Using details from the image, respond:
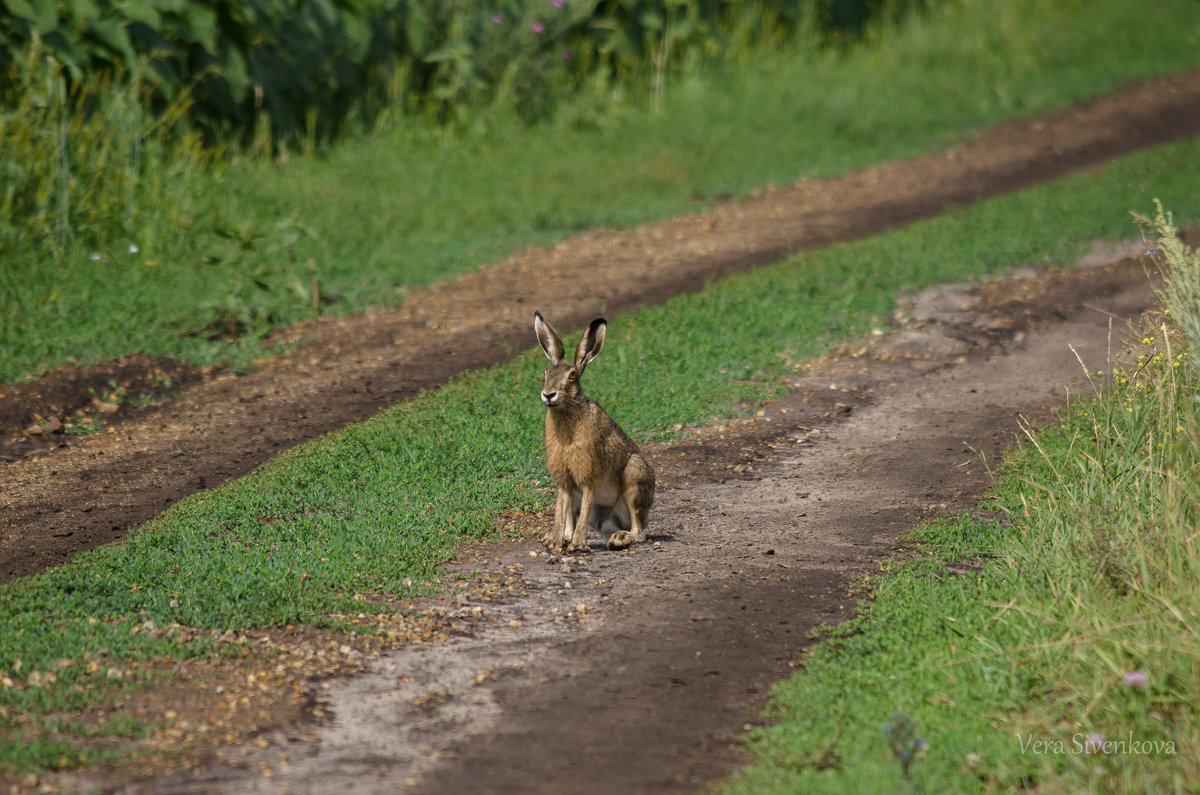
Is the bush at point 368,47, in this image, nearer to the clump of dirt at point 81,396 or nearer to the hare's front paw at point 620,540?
the clump of dirt at point 81,396

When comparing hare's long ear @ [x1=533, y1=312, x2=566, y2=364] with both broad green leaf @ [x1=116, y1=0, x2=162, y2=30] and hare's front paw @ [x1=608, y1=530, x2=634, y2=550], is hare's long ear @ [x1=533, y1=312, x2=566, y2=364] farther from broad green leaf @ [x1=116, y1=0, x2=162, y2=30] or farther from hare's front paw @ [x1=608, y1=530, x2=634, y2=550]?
broad green leaf @ [x1=116, y1=0, x2=162, y2=30]

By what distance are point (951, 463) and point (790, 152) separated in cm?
877

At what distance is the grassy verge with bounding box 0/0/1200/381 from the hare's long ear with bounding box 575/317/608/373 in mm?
4249

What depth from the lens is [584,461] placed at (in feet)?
20.8

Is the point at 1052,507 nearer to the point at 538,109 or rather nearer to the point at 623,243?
the point at 623,243

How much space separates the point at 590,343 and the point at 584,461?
24.6 inches

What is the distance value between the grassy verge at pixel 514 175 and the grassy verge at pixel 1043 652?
237 inches

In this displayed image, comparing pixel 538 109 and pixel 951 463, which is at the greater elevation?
pixel 538 109

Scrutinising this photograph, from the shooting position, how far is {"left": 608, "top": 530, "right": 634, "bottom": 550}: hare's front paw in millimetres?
6543

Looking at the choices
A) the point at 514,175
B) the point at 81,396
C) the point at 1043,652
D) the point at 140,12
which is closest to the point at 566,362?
the point at 1043,652

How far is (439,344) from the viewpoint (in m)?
10.2

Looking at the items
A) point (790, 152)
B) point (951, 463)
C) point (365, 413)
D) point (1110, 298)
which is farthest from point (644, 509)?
point (790, 152)

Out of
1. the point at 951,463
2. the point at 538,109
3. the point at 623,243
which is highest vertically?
the point at 538,109

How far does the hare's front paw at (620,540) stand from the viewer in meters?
6.54
